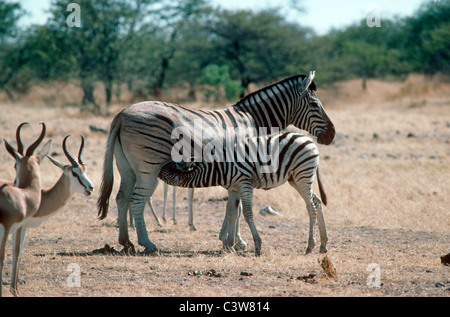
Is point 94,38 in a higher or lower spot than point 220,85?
higher

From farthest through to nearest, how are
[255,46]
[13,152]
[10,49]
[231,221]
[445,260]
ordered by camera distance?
1. [10,49]
2. [255,46]
3. [231,221]
4. [445,260]
5. [13,152]

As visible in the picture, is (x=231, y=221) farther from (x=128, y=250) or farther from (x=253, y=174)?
(x=128, y=250)

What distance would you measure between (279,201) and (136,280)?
19.0 ft

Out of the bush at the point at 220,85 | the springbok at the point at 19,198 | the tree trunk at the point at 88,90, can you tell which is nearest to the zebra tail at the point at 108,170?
the springbok at the point at 19,198

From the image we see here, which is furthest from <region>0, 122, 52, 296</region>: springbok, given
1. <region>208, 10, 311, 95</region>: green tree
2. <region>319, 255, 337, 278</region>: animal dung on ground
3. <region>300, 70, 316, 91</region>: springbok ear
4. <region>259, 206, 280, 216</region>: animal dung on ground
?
<region>208, 10, 311, 95</region>: green tree

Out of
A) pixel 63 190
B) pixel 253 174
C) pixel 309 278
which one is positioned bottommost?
pixel 309 278

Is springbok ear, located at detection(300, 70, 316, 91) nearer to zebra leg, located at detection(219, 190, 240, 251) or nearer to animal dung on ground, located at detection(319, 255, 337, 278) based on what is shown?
zebra leg, located at detection(219, 190, 240, 251)

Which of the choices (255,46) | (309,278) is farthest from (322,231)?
(255,46)

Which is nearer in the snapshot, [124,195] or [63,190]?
[63,190]

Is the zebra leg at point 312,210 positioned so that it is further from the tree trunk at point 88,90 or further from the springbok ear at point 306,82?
the tree trunk at point 88,90

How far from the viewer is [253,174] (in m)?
8.01

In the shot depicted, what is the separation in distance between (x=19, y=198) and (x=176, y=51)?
96.9 ft

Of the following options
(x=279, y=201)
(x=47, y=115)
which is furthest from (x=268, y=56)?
(x=279, y=201)

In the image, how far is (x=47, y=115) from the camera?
23094 mm
